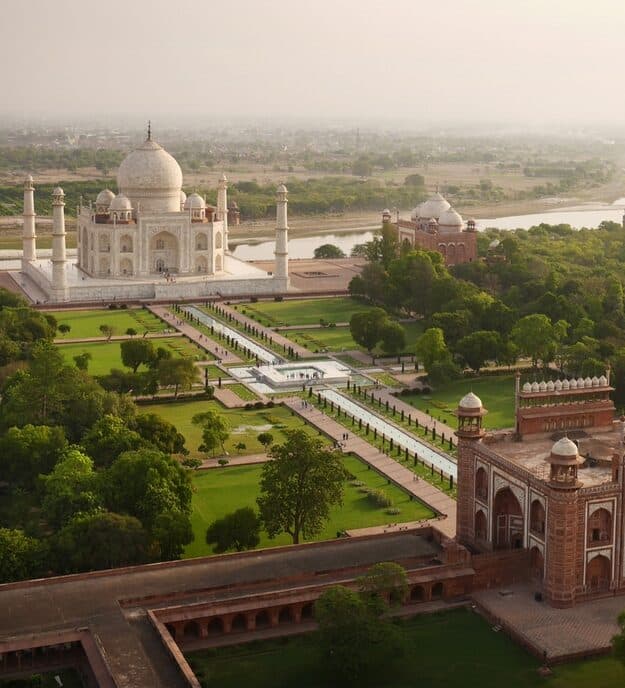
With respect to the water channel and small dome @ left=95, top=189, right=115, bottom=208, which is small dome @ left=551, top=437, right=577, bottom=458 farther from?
small dome @ left=95, top=189, right=115, bottom=208

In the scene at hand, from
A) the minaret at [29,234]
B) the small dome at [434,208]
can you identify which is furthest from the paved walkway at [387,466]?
the small dome at [434,208]

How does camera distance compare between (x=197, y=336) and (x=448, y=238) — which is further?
(x=448, y=238)

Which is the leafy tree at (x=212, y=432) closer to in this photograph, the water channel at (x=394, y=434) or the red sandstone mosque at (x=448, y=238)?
the water channel at (x=394, y=434)

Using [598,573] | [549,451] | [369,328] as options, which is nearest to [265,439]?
[549,451]

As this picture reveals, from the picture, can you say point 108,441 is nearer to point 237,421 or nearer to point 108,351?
point 237,421

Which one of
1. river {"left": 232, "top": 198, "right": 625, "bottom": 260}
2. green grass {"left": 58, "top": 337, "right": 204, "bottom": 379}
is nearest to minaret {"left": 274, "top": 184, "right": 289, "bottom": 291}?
green grass {"left": 58, "top": 337, "right": 204, "bottom": 379}

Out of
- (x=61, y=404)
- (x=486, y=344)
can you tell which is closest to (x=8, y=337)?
(x=61, y=404)
